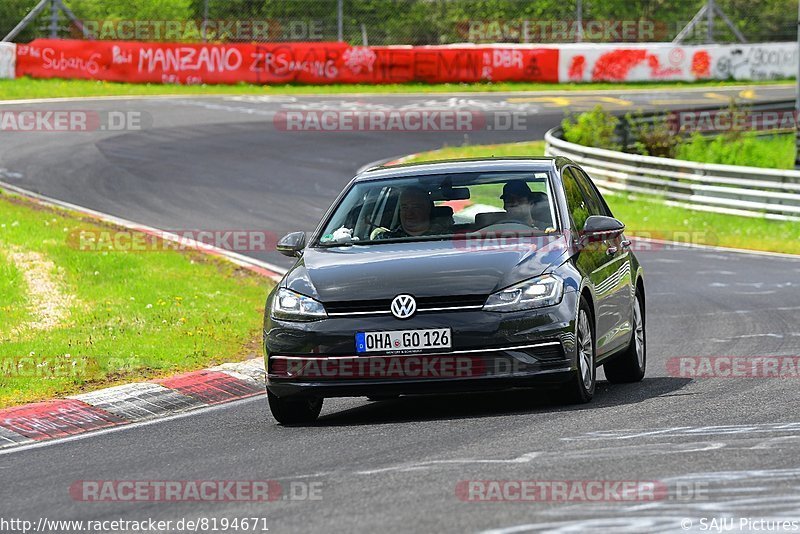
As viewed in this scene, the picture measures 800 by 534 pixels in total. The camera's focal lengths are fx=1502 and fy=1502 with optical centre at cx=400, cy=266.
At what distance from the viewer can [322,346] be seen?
8.73 m

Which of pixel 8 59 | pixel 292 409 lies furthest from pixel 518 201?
pixel 8 59

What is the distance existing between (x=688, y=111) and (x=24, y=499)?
30.8 metres

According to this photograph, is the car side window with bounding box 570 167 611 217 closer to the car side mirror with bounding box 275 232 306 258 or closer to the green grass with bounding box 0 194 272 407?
the car side mirror with bounding box 275 232 306 258

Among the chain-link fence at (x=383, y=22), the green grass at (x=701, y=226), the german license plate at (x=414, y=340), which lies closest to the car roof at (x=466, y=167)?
the german license plate at (x=414, y=340)

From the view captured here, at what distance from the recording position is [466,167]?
10.1 meters

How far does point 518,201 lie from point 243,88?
1349 inches

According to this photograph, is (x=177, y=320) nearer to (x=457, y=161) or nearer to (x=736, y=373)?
(x=457, y=161)

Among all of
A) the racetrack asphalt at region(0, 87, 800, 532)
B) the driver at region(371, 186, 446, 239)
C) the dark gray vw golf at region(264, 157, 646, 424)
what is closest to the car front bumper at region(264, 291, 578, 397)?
the dark gray vw golf at region(264, 157, 646, 424)

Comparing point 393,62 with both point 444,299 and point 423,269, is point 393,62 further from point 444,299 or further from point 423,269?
point 444,299

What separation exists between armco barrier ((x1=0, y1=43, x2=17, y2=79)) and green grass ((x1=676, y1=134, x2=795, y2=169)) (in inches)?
713

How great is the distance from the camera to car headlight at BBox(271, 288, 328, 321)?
8.80 metres

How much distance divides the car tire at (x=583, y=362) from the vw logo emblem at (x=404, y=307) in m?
0.99

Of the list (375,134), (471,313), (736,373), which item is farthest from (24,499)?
(375,134)

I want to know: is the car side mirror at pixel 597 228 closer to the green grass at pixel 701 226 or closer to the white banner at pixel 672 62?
the green grass at pixel 701 226
